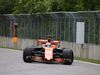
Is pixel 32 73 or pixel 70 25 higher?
pixel 70 25

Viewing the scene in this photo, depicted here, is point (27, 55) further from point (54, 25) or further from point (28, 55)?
point (54, 25)

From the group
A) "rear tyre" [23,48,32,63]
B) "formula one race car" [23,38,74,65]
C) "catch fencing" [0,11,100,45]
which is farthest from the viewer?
"catch fencing" [0,11,100,45]

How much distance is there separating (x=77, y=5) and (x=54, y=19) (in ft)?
10.5

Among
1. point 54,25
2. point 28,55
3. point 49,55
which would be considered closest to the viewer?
point 49,55

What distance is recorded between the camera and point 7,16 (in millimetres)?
32469

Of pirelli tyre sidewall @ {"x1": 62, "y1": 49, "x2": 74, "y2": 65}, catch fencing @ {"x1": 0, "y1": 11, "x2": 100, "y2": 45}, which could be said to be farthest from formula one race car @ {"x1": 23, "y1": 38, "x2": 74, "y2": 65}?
catch fencing @ {"x1": 0, "y1": 11, "x2": 100, "y2": 45}

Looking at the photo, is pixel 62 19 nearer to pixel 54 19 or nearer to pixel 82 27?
pixel 54 19

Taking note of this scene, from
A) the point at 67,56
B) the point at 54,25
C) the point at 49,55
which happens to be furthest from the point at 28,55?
the point at 54,25

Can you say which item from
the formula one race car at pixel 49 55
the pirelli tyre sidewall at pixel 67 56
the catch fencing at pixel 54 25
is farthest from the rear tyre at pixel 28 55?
the catch fencing at pixel 54 25

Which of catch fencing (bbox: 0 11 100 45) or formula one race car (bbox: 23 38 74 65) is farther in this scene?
catch fencing (bbox: 0 11 100 45)

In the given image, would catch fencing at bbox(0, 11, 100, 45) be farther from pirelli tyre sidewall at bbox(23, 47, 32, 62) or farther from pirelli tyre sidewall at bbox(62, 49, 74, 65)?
pirelli tyre sidewall at bbox(23, 47, 32, 62)

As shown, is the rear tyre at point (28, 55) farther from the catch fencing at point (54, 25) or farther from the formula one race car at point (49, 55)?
the catch fencing at point (54, 25)

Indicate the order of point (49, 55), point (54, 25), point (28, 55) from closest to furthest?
point (49, 55) < point (28, 55) < point (54, 25)

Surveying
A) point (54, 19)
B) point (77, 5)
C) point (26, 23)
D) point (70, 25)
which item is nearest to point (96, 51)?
point (70, 25)
